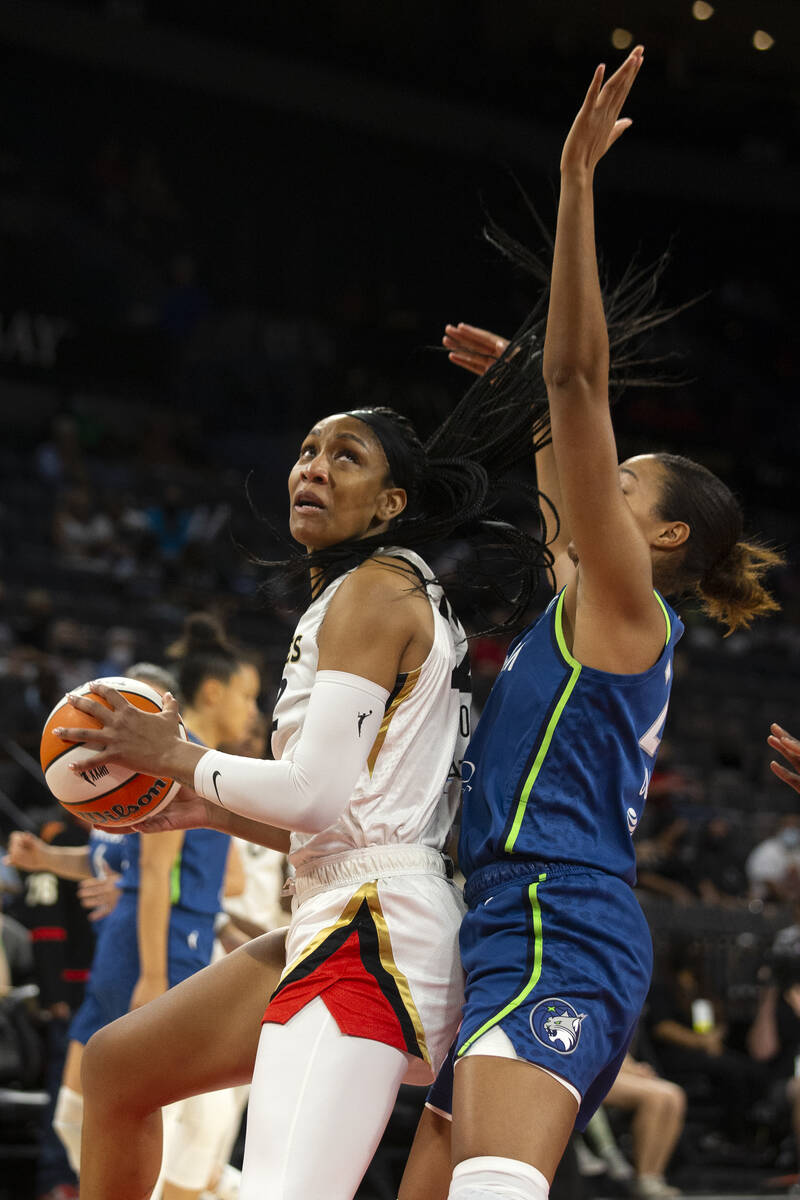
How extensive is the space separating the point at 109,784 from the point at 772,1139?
7.30 metres

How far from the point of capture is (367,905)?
2648 millimetres

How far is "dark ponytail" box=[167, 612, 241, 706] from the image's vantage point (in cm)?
501

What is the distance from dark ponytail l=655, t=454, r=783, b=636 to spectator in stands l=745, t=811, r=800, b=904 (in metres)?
7.95

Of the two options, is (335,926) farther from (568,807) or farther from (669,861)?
(669,861)

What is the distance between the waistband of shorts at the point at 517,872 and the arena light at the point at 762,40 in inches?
557

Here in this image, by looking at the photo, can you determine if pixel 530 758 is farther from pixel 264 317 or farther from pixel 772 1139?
pixel 264 317

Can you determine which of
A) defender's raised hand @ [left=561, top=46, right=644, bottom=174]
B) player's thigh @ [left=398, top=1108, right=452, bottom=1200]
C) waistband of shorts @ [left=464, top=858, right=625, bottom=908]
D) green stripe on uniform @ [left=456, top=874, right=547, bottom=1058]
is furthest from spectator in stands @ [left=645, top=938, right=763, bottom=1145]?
defender's raised hand @ [left=561, top=46, right=644, bottom=174]

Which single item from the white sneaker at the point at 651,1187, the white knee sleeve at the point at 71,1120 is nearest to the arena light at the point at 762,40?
the white sneaker at the point at 651,1187

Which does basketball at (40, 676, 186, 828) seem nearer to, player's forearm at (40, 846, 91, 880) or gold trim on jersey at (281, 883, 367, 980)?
gold trim on jersey at (281, 883, 367, 980)

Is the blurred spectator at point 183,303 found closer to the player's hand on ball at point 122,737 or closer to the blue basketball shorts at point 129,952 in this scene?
the blue basketball shorts at point 129,952

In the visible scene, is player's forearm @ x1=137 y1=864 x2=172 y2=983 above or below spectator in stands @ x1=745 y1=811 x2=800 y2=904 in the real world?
above

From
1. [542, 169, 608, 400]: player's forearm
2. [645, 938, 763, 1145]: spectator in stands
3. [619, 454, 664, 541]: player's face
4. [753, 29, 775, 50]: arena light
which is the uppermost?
[753, 29, 775, 50]: arena light

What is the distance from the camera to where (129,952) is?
475 centimetres

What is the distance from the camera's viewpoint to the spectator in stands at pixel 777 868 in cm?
1073
